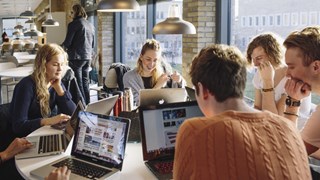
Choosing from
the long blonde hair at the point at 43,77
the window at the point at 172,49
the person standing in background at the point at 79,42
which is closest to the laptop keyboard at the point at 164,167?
the long blonde hair at the point at 43,77

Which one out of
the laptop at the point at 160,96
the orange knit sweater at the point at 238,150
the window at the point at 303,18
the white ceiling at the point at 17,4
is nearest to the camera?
the orange knit sweater at the point at 238,150

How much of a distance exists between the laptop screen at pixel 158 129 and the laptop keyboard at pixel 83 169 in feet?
0.86

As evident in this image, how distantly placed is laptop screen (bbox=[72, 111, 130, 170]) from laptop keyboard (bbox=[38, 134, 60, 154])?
207 mm

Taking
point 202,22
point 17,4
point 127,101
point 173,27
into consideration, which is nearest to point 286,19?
point 202,22

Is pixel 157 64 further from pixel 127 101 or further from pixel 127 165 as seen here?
pixel 127 165

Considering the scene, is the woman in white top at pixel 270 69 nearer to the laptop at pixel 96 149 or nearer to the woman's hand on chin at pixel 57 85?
the laptop at pixel 96 149

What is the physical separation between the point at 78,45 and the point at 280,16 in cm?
337

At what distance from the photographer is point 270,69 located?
257 cm

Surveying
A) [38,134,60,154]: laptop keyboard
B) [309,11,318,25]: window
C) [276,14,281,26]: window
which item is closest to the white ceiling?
[276,14,281,26]: window

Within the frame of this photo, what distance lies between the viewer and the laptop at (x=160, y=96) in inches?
91.3

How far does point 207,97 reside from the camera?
52.9 inches

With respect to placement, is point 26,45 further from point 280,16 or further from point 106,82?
point 280,16

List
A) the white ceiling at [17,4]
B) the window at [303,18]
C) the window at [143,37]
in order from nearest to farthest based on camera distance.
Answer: the window at [303,18] → the window at [143,37] → the white ceiling at [17,4]

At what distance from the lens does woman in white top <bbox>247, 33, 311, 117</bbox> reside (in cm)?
259
